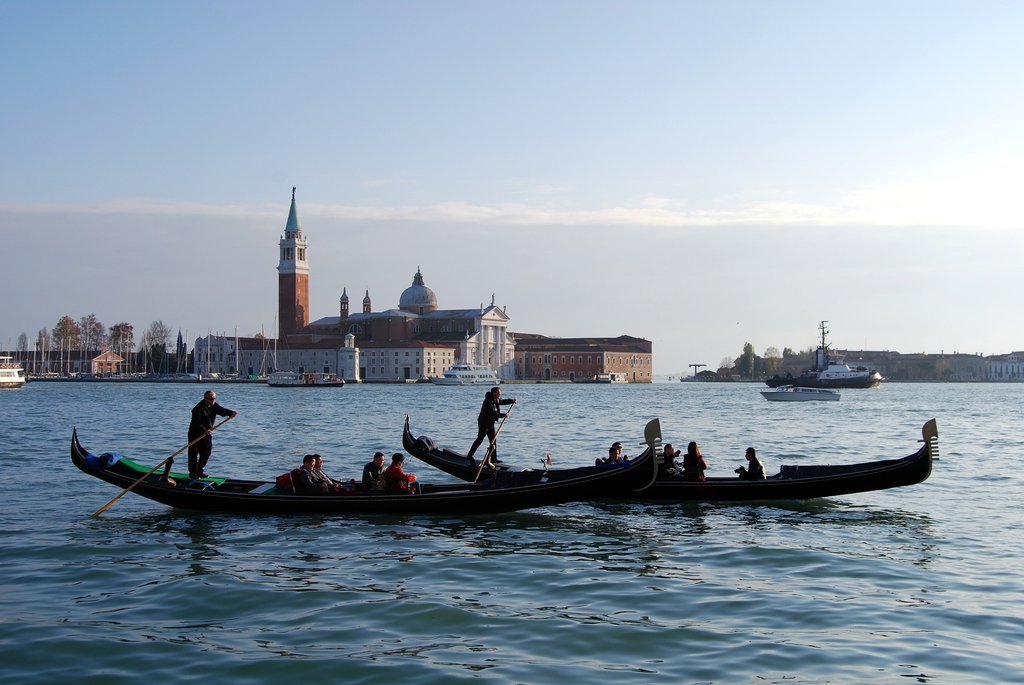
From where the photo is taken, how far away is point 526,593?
877 cm

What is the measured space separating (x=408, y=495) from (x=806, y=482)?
506cm

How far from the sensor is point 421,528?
12.0 meters

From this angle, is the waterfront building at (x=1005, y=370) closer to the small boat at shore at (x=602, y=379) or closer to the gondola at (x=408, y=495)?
the small boat at shore at (x=602, y=379)

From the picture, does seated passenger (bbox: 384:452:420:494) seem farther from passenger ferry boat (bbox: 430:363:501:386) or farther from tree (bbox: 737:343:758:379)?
tree (bbox: 737:343:758:379)

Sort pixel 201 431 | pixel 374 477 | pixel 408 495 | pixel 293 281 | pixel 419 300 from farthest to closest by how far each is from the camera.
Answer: pixel 419 300 → pixel 293 281 → pixel 201 431 → pixel 374 477 → pixel 408 495

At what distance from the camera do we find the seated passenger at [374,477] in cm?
1243

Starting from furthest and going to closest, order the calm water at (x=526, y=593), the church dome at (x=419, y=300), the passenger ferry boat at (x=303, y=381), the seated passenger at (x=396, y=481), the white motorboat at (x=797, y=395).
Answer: the church dome at (x=419, y=300), the passenger ferry boat at (x=303, y=381), the white motorboat at (x=797, y=395), the seated passenger at (x=396, y=481), the calm water at (x=526, y=593)

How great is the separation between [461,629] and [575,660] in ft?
3.67

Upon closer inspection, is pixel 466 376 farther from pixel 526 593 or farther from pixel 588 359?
pixel 526 593

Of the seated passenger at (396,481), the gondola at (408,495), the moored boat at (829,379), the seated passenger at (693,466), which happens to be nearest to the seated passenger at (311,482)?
the gondola at (408,495)

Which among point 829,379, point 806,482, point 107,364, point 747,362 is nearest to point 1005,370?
point 747,362

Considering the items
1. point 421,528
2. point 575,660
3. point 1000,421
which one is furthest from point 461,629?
point 1000,421

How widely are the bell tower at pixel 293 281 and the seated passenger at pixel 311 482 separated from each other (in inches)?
4022

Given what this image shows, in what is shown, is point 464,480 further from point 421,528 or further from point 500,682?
point 500,682
